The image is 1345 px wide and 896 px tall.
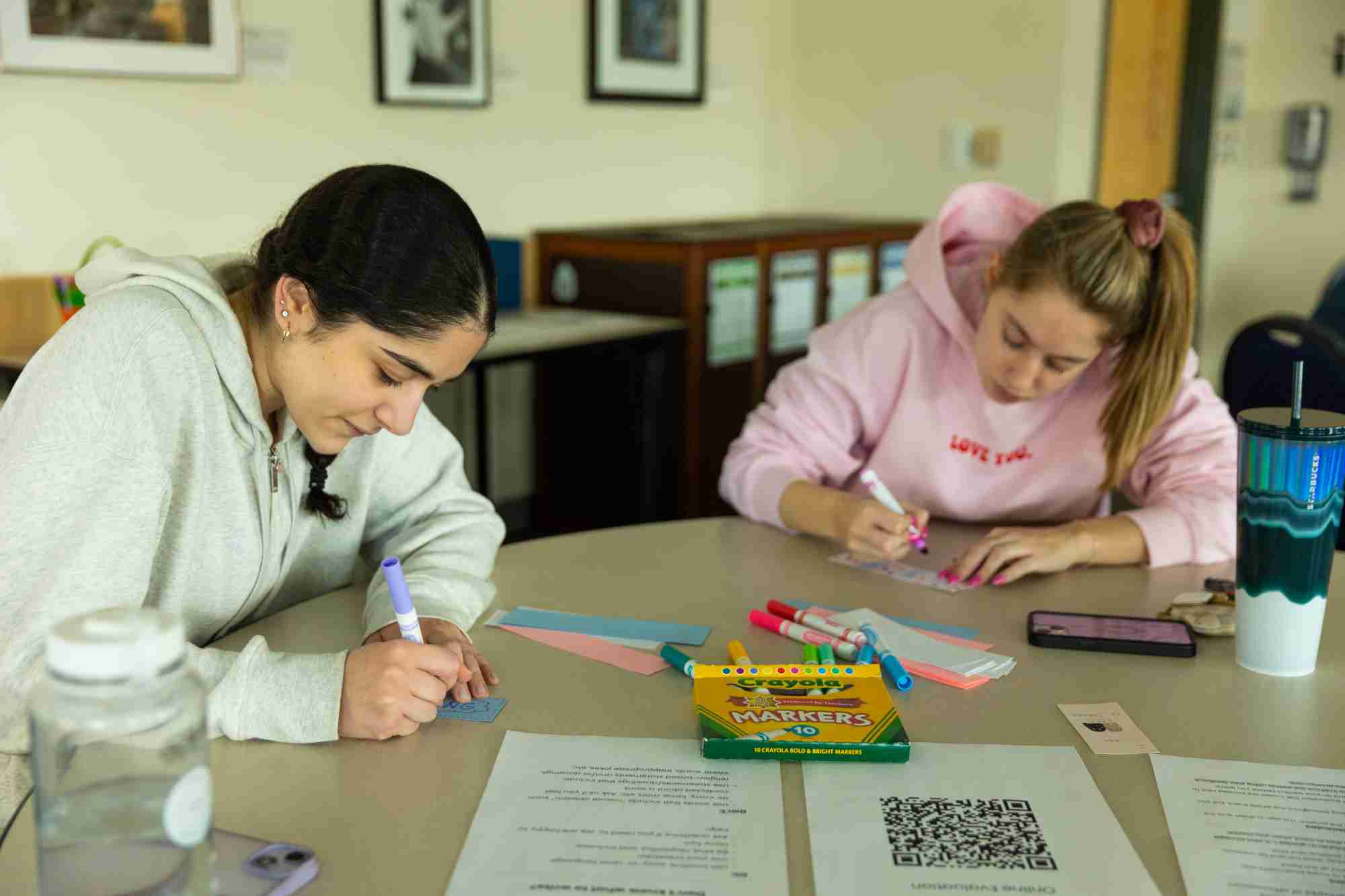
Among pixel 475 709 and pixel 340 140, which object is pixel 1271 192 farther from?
pixel 475 709

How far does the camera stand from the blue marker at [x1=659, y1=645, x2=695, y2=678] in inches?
45.9

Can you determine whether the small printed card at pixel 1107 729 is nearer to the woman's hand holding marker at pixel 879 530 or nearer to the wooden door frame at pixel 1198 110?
the woman's hand holding marker at pixel 879 530

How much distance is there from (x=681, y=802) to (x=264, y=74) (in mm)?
2444

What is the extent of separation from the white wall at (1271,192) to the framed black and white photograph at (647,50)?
6.80 ft

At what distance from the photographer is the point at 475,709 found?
3.59ft

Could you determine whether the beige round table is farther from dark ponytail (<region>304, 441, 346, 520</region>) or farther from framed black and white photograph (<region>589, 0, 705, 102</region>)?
framed black and white photograph (<region>589, 0, 705, 102</region>)

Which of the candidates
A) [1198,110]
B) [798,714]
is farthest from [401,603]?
[1198,110]

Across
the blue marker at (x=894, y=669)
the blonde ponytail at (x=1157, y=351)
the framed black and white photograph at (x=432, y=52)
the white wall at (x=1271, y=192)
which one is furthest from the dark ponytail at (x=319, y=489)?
the white wall at (x=1271, y=192)

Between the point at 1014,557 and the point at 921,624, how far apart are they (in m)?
0.20

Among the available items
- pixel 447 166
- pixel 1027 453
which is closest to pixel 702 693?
pixel 1027 453

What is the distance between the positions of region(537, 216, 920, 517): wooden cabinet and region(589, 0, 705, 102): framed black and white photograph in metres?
0.42

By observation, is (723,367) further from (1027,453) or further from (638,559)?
(638,559)

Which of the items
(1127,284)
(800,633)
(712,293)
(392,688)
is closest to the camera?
(392,688)

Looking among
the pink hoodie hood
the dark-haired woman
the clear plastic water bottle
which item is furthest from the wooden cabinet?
the clear plastic water bottle
